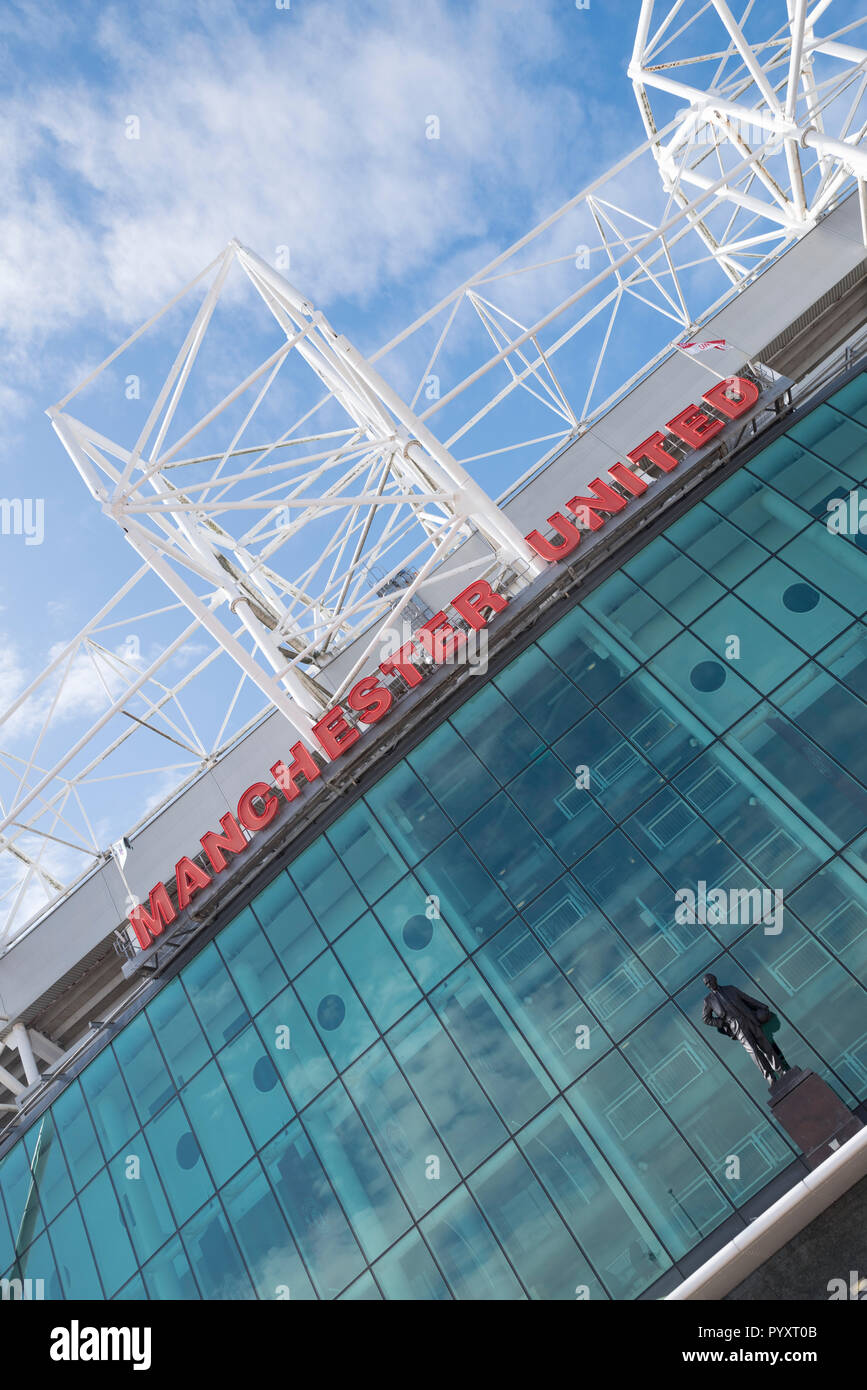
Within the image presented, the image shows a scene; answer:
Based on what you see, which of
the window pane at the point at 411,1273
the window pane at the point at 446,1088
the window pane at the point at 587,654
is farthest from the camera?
the window pane at the point at 587,654

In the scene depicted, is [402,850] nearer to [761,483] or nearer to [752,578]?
[752,578]

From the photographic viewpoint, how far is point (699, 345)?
1432 inches

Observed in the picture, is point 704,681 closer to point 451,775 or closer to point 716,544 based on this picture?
point 716,544

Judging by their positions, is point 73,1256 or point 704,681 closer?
point 704,681

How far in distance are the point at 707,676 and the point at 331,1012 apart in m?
12.6

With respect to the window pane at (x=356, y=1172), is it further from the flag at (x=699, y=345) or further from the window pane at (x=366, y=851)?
the flag at (x=699, y=345)

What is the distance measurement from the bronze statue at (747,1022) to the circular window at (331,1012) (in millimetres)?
9756

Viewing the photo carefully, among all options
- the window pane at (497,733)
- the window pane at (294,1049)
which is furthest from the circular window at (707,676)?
the window pane at (294,1049)

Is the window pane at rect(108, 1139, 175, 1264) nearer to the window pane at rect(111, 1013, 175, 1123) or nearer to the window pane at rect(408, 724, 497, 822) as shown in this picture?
the window pane at rect(111, 1013, 175, 1123)

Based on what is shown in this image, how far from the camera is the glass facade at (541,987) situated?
20.9 m

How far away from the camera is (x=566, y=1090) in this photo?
72.2 ft

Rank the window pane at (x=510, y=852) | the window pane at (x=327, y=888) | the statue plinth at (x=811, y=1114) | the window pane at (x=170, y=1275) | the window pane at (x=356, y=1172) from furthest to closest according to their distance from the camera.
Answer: the window pane at (x=327, y=888), the window pane at (x=510, y=852), the window pane at (x=170, y=1275), the window pane at (x=356, y=1172), the statue plinth at (x=811, y=1114)

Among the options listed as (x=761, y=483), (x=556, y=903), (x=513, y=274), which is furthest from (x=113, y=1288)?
(x=513, y=274)

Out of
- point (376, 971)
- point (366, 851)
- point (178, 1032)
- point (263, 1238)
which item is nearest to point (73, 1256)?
point (178, 1032)
